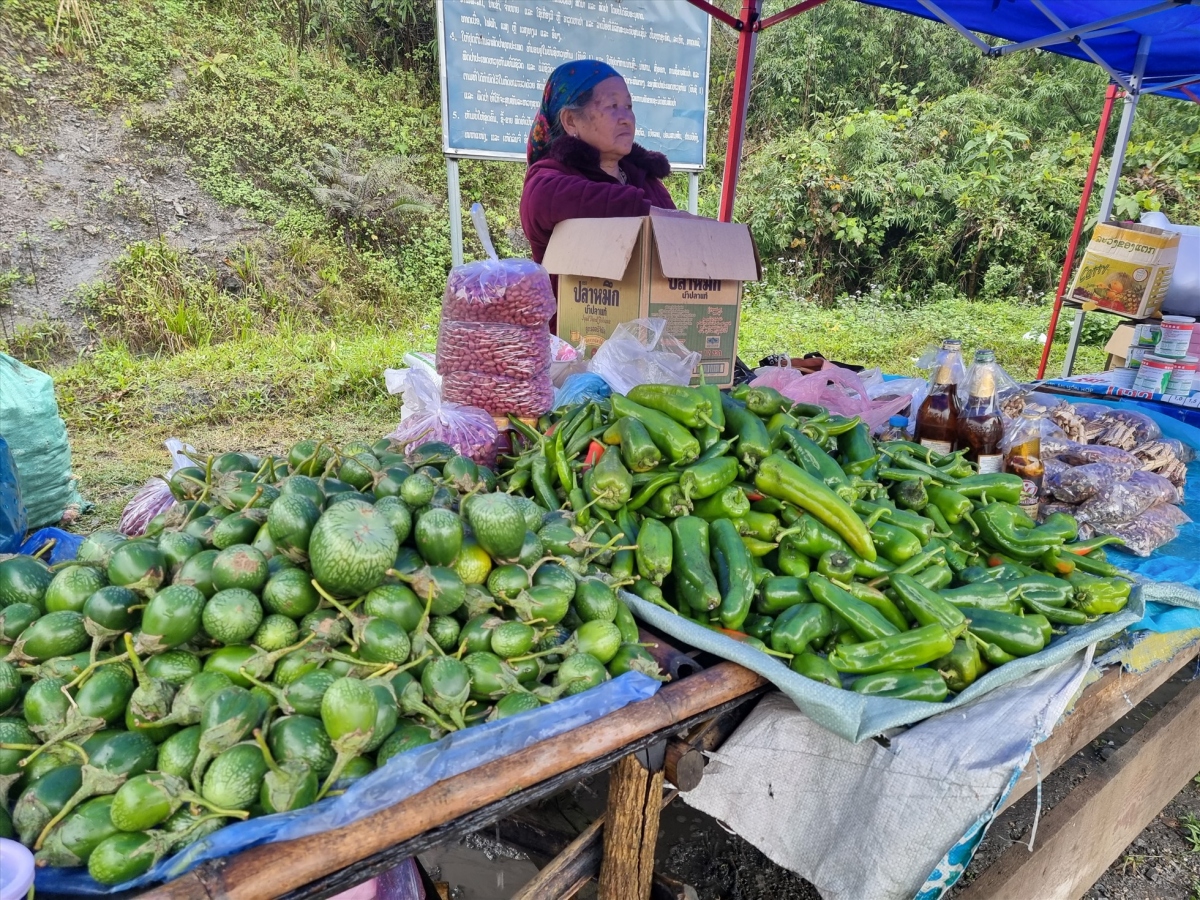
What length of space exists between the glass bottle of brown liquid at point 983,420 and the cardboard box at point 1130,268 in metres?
2.77

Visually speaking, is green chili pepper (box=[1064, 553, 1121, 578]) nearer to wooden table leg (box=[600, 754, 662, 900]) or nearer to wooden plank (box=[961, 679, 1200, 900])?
wooden plank (box=[961, 679, 1200, 900])

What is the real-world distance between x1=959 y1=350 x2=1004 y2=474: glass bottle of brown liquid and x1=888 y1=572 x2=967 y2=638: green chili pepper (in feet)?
3.20

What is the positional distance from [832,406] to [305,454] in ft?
6.96

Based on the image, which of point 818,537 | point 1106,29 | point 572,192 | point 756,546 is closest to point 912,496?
point 818,537

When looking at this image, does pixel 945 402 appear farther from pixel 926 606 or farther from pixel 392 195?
pixel 392 195

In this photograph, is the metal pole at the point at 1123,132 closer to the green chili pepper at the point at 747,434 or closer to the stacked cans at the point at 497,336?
the green chili pepper at the point at 747,434

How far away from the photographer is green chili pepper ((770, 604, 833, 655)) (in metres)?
1.70

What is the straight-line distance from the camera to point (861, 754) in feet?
5.20

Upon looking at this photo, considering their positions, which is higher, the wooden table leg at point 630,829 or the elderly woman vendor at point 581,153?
the elderly woman vendor at point 581,153

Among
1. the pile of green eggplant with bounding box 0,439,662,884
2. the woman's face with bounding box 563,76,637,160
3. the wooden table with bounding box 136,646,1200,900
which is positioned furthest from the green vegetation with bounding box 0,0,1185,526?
the wooden table with bounding box 136,646,1200,900

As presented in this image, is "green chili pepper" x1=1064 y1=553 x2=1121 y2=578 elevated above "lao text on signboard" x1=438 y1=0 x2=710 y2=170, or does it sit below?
below

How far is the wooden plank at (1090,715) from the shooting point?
5.72ft

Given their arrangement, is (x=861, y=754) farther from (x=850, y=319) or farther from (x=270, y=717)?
(x=850, y=319)

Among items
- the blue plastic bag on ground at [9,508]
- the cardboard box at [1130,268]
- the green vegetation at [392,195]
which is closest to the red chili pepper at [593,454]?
the blue plastic bag on ground at [9,508]
